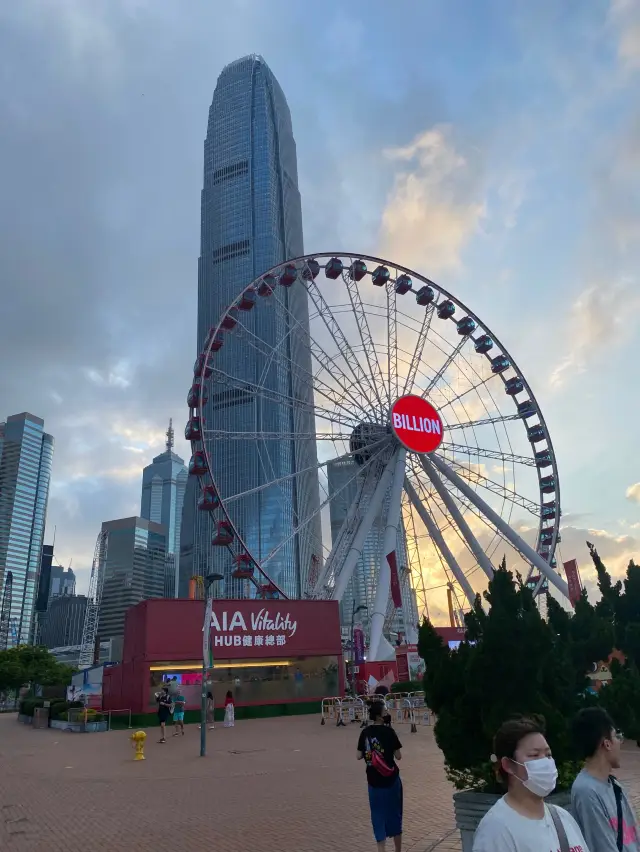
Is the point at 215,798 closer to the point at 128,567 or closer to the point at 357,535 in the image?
the point at 357,535

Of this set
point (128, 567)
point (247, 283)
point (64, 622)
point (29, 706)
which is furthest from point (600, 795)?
point (128, 567)

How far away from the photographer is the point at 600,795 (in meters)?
3.71

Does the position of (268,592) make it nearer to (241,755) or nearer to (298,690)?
(298,690)

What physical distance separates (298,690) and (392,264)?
22.6 m

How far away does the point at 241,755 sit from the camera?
623 inches

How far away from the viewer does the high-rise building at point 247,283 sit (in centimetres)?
11450

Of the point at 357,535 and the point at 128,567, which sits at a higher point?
the point at 128,567

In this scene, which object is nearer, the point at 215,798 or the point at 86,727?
the point at 215,798

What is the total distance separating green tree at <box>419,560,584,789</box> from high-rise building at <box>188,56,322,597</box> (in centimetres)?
9203

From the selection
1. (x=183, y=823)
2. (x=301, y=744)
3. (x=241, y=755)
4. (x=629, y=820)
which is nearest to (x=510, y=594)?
(x=629, y=820)

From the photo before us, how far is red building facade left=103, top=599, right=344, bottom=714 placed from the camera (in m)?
27.3

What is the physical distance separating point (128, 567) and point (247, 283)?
101 metres

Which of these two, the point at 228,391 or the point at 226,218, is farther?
the point at 226,218

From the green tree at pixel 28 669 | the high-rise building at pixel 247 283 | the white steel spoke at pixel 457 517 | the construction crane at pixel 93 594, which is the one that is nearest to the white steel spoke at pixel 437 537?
the white steel spoke at pixel 457 517
